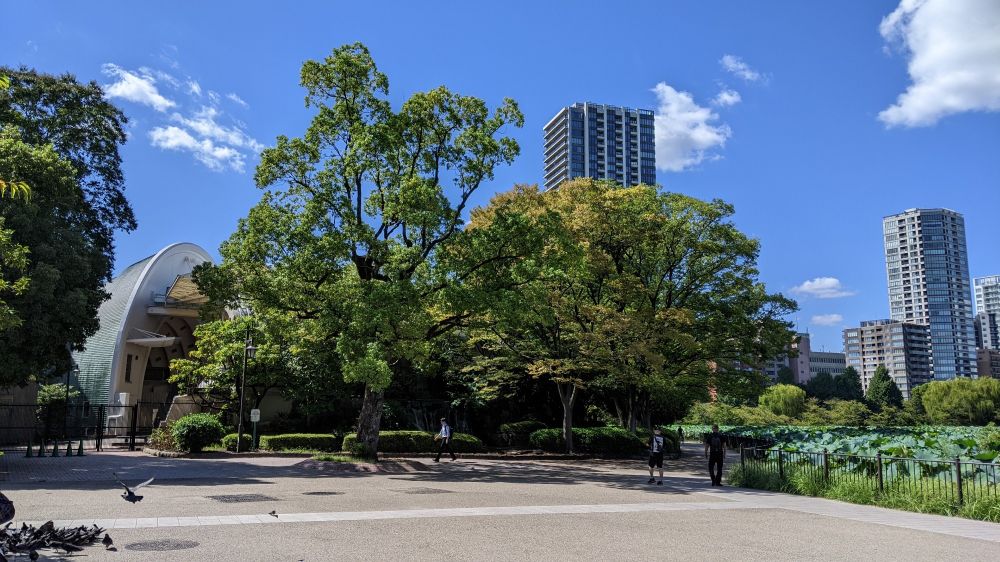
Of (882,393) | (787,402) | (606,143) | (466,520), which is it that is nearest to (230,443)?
(466,520)

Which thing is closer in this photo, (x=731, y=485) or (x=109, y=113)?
(x=731, y=485)

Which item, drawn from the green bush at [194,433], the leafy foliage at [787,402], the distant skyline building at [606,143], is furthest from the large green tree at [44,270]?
the distant skyline building at [606,143]

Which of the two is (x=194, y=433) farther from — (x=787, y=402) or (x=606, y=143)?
(x=606, y=143)

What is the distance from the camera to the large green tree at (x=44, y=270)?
19.8 m

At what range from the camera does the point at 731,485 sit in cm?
1855

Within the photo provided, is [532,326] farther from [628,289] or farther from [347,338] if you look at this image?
[347,338]

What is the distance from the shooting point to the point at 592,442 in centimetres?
3028

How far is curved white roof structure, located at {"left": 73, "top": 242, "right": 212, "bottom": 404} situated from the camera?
166 ft

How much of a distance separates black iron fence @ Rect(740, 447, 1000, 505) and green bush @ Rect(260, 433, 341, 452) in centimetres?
1737

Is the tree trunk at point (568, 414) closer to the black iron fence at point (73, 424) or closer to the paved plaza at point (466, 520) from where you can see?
the paved plaza at point (466, 520)

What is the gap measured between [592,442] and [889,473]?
54.8ft

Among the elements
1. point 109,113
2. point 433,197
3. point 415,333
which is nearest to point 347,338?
point 415,333

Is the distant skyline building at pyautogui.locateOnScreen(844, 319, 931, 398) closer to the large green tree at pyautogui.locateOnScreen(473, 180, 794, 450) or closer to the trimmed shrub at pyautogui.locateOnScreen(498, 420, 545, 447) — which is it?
the large green tree at pyautogui.locateOnScreen(473, 180, 794, 450)

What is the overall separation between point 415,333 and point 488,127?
8095 millimetres
